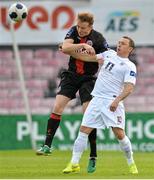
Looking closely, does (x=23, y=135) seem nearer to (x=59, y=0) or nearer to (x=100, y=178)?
(x=59, y=0)

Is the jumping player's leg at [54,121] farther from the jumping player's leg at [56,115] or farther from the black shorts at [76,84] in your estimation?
the black shorts at [76,84]

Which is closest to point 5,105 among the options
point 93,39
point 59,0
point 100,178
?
point 59,0

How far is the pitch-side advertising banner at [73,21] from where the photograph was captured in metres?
26.2

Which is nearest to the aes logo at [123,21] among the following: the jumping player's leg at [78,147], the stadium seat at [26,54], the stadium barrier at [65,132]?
the stadium seat at [26,54]

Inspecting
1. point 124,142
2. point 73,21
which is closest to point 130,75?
point 124,142

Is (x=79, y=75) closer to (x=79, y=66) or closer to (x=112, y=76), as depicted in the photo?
(x=79, y=66)

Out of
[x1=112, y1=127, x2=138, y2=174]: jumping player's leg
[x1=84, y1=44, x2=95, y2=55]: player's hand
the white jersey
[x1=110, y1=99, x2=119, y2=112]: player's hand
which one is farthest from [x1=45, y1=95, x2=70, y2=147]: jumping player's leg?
[x1=110, y1=99, x2=119, y2=112]: player's hand

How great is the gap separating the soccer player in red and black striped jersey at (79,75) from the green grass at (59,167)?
18.0 inches

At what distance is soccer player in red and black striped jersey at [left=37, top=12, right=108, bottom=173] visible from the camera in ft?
44.1

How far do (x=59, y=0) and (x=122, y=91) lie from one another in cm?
1428

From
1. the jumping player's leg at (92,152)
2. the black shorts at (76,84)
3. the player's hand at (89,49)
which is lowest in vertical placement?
the jumping player's leg at (92,152)

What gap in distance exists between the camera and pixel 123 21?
1041 inches

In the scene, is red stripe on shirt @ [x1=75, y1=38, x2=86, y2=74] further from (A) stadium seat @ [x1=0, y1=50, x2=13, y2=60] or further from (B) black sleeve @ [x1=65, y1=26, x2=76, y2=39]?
(A) stadium seat @ [x1=0, y1=50, x2=13, y2=60]

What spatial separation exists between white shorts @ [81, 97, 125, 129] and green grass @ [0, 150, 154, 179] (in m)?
0.72
